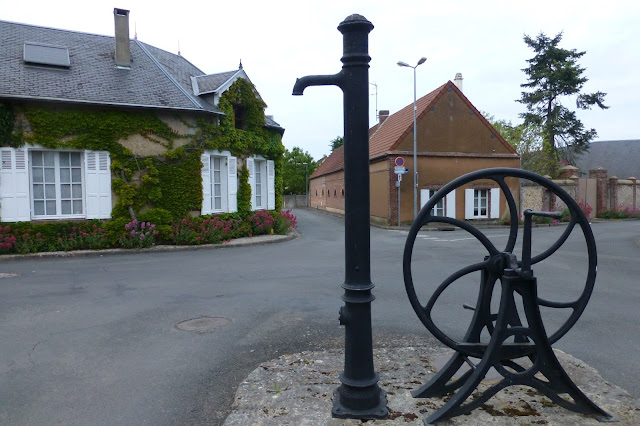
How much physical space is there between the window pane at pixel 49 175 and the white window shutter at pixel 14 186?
21.9 inches

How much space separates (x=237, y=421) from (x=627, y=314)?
5472mm

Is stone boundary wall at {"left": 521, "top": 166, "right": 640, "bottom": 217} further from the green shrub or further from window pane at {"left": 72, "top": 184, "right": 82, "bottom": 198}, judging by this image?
window pane at {"left": 72, "top": 184, "right": 82, "bottom": 198}

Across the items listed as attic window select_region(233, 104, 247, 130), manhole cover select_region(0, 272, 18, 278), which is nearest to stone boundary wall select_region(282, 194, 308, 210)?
attic window select_region(233, 104, 247, 130)

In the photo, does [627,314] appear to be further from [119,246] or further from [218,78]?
[218,78]

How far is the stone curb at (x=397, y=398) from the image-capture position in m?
3.11

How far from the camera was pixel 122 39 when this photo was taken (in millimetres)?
16609

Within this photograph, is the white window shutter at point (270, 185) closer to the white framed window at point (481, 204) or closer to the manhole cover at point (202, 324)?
the white framed window at point (481, 204)

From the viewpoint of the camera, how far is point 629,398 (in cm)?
340

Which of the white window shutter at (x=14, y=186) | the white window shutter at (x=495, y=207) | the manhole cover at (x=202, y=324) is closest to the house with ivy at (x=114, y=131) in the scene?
the white window shutter at (x=14, y=186)

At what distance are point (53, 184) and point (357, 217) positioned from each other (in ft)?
44.7

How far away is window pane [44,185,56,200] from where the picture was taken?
1391 centimetres

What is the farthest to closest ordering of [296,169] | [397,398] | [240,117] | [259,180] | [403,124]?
[296,169] → [403,124] → [259,180] → [240,117] → [397,398]

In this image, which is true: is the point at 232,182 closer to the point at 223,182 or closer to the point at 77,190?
the point at 223,182

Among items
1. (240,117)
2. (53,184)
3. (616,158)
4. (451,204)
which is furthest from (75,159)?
(616,158)
